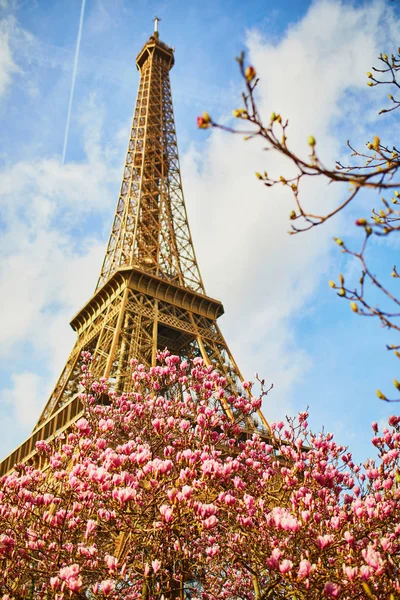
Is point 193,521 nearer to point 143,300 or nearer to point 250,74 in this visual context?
point 250,74

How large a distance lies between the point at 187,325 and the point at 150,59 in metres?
27.8

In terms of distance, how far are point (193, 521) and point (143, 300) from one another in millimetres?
19422

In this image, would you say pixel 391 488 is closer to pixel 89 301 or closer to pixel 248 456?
pixel 248 456

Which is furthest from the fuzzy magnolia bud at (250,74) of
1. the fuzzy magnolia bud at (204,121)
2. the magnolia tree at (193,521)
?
Answer: the magnolia tree at (193,521)

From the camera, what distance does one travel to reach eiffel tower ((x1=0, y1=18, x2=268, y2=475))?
22047 mm

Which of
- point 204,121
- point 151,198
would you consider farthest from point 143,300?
point 204,121

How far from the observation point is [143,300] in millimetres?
25703

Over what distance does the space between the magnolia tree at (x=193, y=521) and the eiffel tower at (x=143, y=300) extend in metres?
9.39

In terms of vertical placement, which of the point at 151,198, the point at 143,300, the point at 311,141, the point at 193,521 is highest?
the point at 151,198

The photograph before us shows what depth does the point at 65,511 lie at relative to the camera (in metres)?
7.02

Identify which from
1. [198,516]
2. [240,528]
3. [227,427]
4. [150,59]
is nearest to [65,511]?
[198,516]

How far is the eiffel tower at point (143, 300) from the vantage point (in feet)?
72.3

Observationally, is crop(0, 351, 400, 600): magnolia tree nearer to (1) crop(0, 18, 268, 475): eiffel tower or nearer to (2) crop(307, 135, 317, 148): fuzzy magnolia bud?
(2) crop(307, 135, 317, 148): fuzzy magnolia bud

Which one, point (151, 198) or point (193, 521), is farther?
point (151, 198)
